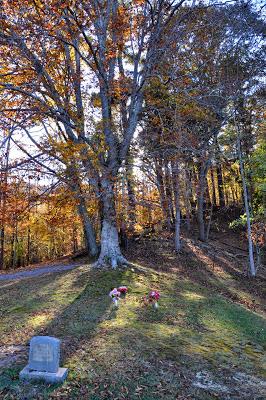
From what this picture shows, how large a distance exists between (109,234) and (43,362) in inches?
292

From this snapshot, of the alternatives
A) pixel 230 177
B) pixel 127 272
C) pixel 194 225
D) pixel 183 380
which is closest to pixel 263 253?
pixel 194 225

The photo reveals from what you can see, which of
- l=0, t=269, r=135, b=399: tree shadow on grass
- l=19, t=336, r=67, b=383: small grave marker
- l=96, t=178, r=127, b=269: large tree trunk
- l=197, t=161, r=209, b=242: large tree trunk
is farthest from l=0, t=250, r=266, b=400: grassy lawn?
l=197, t=161, r=209, b=242: large tree trunk

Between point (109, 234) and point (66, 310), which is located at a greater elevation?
point (109, 234)

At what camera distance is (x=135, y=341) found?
532 cm

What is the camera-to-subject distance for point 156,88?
13.4 m

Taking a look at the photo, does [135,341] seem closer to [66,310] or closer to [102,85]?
[66,310]

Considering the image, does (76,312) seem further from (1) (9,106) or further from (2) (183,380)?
(1) (9,106)

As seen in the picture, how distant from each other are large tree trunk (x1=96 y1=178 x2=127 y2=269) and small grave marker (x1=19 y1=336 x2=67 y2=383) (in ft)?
22.7

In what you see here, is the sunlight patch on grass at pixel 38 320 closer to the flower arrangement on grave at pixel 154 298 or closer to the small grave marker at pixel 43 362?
the small grave marker at pixel 43 362

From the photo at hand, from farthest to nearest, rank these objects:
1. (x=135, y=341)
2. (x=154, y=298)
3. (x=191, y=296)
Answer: (x=191, y=296) < (x=154, y=298) < (x=135, y=341)

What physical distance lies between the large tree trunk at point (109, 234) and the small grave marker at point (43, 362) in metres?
6.93

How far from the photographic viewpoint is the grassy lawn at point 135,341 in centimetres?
390

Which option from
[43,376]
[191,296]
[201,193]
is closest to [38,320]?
[43,376]

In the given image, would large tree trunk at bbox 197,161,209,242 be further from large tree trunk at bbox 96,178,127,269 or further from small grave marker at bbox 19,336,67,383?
small grave marker at bbox 19,336,67,383
